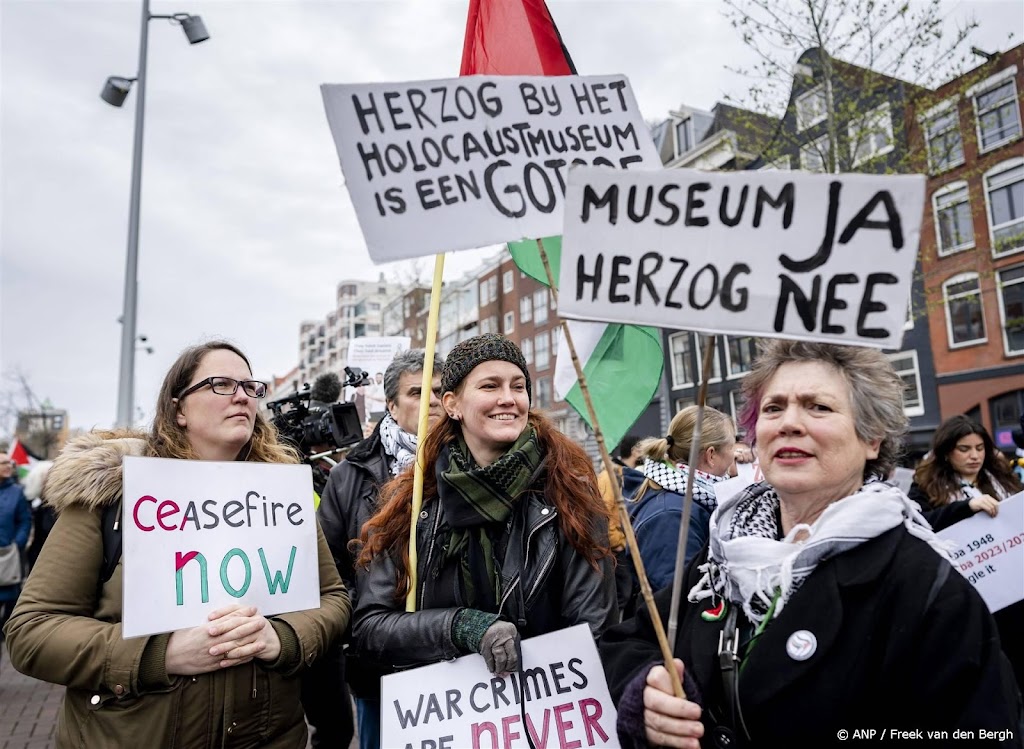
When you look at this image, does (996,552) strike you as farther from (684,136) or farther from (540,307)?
(540,307)

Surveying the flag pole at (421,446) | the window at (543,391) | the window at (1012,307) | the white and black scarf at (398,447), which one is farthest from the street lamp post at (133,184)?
the window at (543,391)

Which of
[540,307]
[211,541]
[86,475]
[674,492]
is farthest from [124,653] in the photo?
[540,307]

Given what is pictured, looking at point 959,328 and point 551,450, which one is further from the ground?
point 959,328

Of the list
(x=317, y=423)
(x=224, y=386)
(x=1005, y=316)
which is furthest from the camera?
(x=1005, y=316)

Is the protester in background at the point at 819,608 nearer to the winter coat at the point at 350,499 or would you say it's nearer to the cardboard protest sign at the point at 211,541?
the cardboard protest sign at the point at 211,541

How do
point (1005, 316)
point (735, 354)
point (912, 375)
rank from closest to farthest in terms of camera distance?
point (1005, 316)
point (912, 375)
point (735, 354)

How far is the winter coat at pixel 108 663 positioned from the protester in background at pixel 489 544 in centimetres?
32

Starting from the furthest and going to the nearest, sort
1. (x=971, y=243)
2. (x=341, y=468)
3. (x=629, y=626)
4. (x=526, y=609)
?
(x=971, y=243)
(x=341, y=468)
(x=526, y=609)
(x=629, y=626)

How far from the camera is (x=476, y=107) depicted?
6.62 feet

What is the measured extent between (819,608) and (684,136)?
34891 mm

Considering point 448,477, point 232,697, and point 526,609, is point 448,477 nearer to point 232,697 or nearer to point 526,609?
point 526,609

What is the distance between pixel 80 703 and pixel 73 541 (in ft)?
1.40

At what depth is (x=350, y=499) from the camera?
313cm

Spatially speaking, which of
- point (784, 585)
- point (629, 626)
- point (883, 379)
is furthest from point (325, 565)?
point (883, 379)
